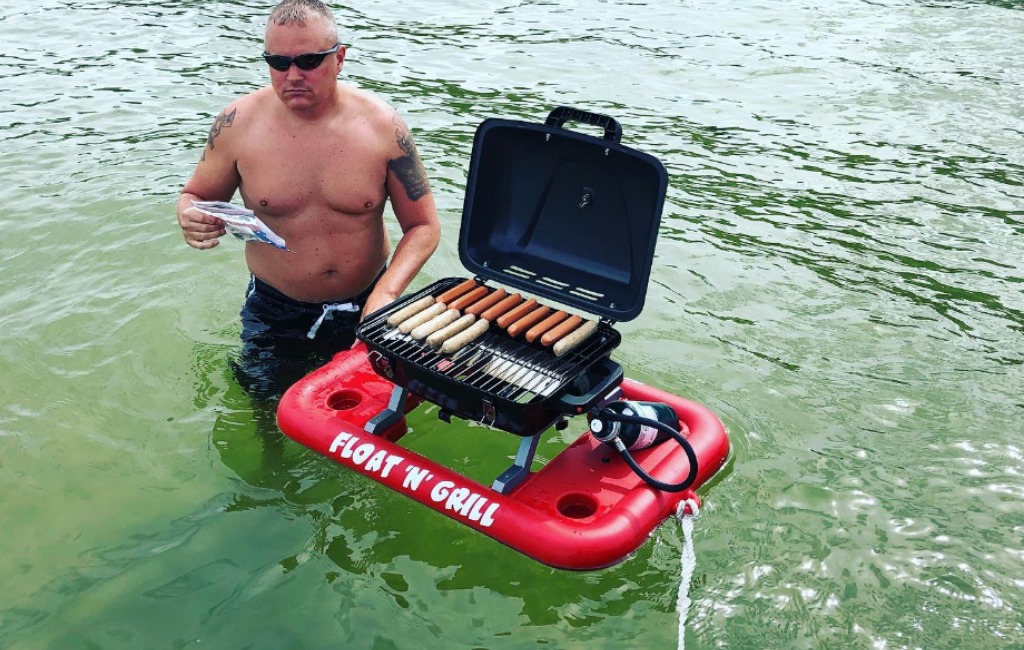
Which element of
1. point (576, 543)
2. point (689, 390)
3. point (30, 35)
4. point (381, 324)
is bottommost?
point (30, 35)

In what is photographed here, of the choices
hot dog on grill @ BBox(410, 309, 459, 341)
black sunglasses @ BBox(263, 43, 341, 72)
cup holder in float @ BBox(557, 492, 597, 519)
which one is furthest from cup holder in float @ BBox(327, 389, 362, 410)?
black sunglasses @ BBox(263, 43, 341, 72)

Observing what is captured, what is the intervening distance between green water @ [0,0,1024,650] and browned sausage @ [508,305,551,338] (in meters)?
0.98

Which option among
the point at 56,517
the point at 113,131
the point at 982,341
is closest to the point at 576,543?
the point at 56,517

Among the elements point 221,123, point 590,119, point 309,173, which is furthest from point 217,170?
point 590,119

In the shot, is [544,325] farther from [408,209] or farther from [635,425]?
[408,209]

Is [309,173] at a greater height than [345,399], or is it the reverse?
[309,173]

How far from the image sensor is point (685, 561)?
163 inches

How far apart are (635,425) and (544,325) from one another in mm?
579

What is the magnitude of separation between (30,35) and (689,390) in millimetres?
9590

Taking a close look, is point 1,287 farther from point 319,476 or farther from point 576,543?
point 576,543

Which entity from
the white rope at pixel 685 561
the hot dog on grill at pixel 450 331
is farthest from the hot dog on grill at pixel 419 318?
the white rope at pixel 685 561

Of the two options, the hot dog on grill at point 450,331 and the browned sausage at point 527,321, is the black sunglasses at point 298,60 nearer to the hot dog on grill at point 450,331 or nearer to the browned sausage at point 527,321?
the hot dog on grill at point 450,331

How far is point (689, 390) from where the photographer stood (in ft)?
18.2

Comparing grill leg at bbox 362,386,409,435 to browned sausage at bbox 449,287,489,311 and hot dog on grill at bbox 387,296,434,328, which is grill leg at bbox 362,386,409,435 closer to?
hot dog on grill at bbox 387,296,434,328
